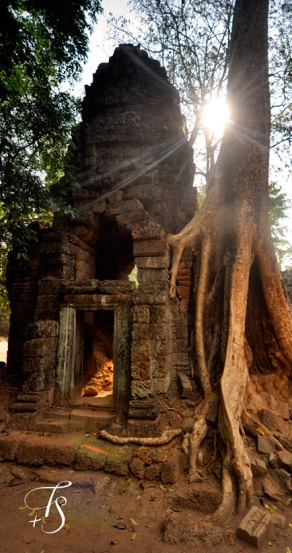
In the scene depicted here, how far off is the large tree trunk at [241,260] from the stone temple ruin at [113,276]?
0.49m

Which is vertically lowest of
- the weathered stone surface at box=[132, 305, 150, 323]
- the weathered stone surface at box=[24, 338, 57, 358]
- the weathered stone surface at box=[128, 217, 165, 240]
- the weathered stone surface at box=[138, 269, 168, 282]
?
the weathered stone surface at box=[24, 338, 57, 358]

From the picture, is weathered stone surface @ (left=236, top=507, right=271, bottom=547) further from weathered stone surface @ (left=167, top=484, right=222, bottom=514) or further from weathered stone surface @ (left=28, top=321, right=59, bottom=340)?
weathered stone surface @ (left=28, top=321, right=59, bottom=340)

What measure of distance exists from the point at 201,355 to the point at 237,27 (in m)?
6.33

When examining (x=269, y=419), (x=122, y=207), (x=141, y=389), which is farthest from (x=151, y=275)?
(x=269, y=419)

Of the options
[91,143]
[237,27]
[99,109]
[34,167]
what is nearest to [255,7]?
[237,27]

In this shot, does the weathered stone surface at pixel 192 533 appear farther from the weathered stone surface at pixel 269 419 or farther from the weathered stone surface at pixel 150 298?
the weathered stone surface at pixel 150 298

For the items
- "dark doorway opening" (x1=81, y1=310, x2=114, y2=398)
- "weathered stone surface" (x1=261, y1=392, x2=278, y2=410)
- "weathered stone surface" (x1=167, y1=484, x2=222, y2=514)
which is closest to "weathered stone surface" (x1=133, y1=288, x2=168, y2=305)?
"dark doorway opening" (x1=81, y1=310, x2=114, y2=398)

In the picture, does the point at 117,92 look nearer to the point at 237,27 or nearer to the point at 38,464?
the point at 237,27

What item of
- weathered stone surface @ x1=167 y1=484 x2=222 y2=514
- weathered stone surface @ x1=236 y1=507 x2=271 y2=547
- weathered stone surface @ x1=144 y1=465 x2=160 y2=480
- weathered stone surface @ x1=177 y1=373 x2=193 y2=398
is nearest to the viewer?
weathered stone surface @ x1=236 y1=507 x2=271 y2=547

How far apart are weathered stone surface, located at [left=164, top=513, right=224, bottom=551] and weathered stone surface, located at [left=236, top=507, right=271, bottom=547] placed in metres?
0.20

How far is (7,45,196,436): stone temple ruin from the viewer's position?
426cm

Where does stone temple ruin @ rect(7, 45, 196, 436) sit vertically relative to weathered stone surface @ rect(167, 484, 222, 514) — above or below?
above

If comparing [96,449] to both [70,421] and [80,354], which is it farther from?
[80,354]

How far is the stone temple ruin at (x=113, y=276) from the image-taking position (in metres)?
4.26
